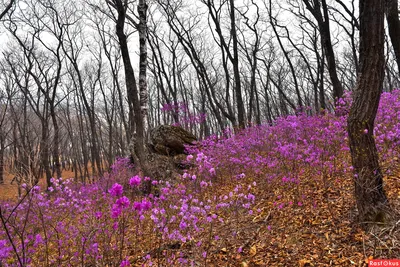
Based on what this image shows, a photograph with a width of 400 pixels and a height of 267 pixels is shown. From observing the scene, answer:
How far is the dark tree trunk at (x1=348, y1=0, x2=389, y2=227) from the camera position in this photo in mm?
2924

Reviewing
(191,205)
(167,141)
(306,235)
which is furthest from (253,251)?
(167,141)

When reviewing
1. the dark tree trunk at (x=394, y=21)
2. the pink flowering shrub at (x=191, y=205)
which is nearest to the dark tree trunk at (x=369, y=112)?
the pink flowering shrub at (x=191, y=205)

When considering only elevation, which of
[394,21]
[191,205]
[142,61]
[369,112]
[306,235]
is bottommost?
[306,235]

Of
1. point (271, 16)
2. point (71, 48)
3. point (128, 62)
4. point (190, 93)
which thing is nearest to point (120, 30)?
point (128, 62)

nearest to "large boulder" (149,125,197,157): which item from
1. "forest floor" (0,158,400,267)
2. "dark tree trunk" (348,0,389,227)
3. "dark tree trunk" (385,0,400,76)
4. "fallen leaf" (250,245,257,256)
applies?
"forest floor" (0,158,400,267)

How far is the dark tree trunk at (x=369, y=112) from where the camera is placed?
292cm

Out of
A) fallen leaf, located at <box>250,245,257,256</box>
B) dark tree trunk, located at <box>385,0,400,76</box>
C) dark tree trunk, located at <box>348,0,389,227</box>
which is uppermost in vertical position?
dark tree trunk, located at <box>385,0,400,76</box>

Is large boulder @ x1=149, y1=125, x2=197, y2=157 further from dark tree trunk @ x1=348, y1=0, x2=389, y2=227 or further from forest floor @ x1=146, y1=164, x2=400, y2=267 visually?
dark tree trunk @ x1=348, y1=0, x2=389, y2=227

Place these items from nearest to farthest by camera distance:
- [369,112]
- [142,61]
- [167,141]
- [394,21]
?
[369,112] < [394,21] < [142,61] < [167,141]

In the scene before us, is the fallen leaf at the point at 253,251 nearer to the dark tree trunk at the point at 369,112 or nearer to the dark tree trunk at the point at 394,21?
the dark tree trunk at the point at 369,112

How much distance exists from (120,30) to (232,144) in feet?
14.3

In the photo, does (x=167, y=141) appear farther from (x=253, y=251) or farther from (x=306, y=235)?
(x=306, y=235)

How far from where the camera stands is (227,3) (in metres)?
14.4

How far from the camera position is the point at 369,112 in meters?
3.00
